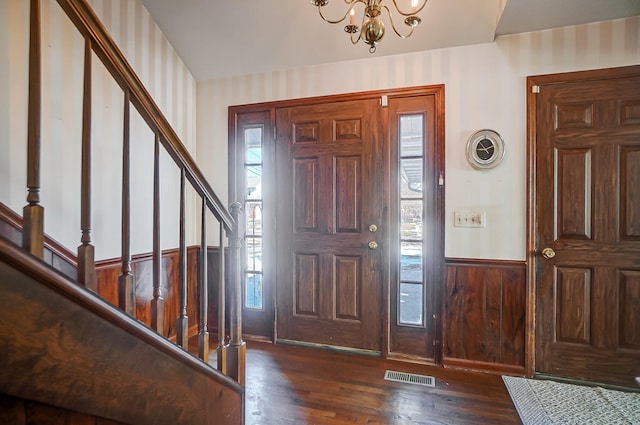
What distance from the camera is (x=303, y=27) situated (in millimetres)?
2617

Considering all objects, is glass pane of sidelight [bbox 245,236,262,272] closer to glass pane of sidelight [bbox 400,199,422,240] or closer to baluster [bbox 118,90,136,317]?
glass pane of sidelight [bbox 400,199,422,240]

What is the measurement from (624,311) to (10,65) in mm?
4172

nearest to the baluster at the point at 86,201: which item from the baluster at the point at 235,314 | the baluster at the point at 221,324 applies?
the baluster at the point at 221,324

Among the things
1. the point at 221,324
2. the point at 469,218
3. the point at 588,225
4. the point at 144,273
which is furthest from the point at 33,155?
the point at 588,225

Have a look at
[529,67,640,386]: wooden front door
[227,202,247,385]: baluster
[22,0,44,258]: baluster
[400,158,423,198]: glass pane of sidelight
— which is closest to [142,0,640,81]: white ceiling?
[529,67,640,386]: wooden front door

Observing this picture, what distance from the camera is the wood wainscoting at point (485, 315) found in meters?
2.45

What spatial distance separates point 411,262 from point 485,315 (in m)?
0.68

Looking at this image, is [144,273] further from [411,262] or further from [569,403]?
[569,403]

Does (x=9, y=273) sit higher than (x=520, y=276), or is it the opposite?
(x=9, y=273)

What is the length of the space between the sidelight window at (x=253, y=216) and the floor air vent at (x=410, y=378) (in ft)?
4.32

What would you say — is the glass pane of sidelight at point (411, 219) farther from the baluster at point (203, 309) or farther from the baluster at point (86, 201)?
the baluster at point (86, 201)

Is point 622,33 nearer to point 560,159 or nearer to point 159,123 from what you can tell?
point 560,159

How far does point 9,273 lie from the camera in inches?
26.5

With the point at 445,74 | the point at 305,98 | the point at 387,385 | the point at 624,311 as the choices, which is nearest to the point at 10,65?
the point at 305,98
